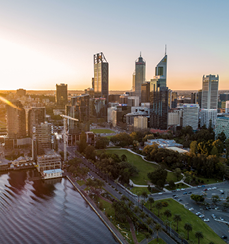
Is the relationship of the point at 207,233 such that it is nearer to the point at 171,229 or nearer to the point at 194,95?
the point at 171,229

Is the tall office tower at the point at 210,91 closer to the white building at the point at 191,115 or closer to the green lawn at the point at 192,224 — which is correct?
the white building at the point at 191,115

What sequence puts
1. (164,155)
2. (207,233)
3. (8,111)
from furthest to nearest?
(8,111) → (164,155) → (207,233)

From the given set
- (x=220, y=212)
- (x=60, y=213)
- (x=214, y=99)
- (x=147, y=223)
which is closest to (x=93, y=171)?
(x=60, y=213)

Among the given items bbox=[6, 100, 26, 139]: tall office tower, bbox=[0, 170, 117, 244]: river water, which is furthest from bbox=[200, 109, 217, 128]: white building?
bbox=[0, 170, 117, 244]: river water

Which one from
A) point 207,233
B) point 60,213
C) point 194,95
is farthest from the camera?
point 194,95

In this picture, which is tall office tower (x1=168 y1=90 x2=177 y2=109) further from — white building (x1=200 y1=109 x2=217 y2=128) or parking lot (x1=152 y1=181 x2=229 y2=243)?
parking lot (x1=152 y1=181 x2=229 y2=243)

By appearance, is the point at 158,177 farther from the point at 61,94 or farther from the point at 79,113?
the point at 61,94
